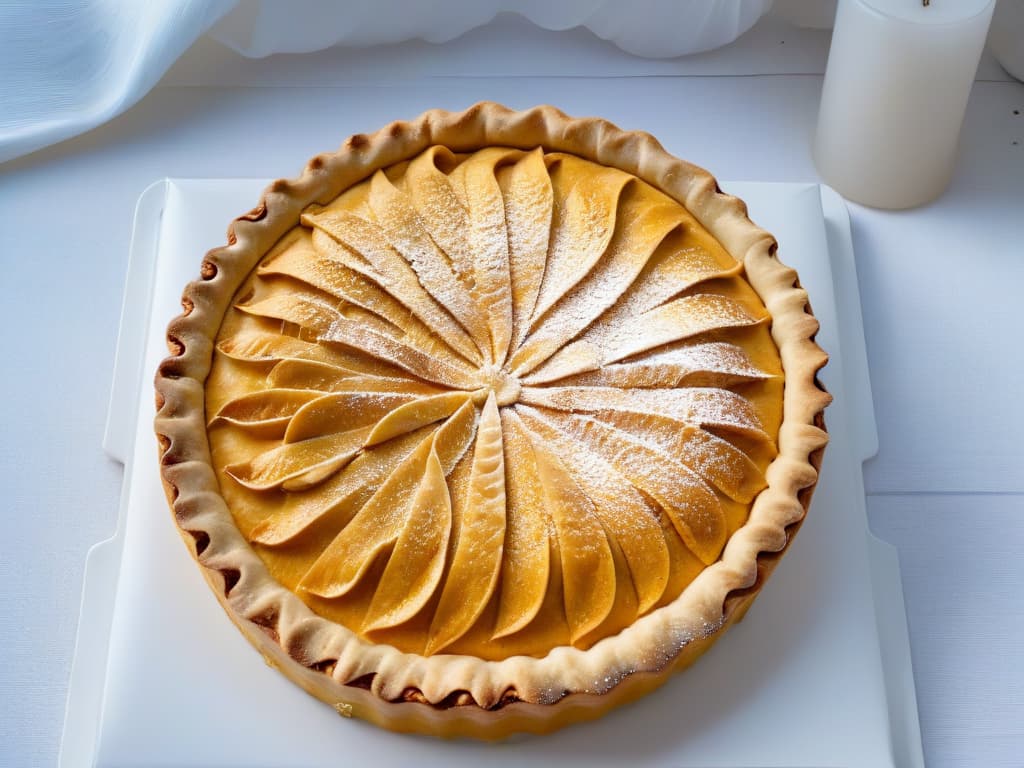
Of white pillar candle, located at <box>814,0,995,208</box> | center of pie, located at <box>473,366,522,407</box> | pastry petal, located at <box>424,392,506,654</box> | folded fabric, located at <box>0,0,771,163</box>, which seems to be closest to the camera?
pastry petal, located at <box>424,392,506,654</box>

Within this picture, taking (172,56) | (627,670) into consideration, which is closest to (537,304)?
(627,670)

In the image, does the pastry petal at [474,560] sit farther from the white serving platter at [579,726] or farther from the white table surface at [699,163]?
the white table surface at [699,163]

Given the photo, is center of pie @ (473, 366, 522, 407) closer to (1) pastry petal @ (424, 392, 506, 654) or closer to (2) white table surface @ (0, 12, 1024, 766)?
(1) pastry petal @ (424, 392, 506, 654)

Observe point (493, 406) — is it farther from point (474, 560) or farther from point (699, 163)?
point (699, 163)

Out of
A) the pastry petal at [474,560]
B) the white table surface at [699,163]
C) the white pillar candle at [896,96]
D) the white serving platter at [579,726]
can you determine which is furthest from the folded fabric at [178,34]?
the pastry petal at [474,560]

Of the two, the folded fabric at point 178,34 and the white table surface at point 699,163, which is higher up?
the folded fabric at point 178,34

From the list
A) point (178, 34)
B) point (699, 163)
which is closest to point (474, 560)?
point (699, 163)

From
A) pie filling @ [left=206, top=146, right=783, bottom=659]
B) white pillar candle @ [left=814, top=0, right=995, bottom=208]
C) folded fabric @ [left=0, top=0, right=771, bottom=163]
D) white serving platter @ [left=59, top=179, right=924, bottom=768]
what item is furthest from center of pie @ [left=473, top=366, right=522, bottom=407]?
folded fabric @ [left=0, top=0, right=771, bottom=163]
